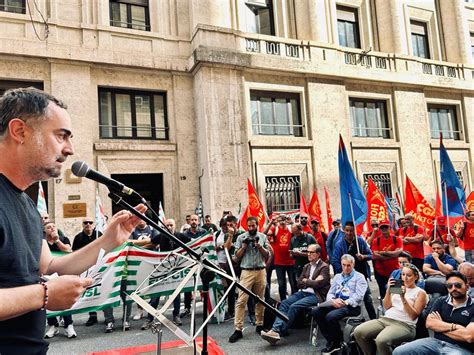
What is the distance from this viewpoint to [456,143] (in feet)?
62.5

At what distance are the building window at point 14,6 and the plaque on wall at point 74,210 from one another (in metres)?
6.74

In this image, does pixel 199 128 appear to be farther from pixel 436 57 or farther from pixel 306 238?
pixel 436 57

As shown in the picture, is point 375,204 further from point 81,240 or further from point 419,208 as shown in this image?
point 81,240

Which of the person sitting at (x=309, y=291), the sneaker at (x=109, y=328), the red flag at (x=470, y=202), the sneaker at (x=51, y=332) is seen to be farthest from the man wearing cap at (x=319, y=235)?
the sneaker at (x=51, y=332)

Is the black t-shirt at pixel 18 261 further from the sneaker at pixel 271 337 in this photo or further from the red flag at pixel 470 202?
the red flag at pixel 470 202

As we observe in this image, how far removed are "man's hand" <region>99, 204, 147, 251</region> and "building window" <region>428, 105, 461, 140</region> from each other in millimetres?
19636

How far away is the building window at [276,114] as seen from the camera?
15289 mm

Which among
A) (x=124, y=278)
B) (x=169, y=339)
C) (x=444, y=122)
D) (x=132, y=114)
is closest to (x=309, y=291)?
(x=169, y=339)

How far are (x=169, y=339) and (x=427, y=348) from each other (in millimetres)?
3858

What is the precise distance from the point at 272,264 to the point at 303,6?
12257mm

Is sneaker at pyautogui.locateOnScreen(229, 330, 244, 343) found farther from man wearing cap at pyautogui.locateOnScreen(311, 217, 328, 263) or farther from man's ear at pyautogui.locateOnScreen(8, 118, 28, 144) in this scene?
man's ear at pyautogui.locateOnScreen(8, 118, 28, 144)

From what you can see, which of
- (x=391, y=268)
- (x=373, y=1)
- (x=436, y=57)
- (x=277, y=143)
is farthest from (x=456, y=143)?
(x=391, y=268)

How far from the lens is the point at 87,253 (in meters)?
2.02

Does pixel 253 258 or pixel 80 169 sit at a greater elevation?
pixel 80 169
